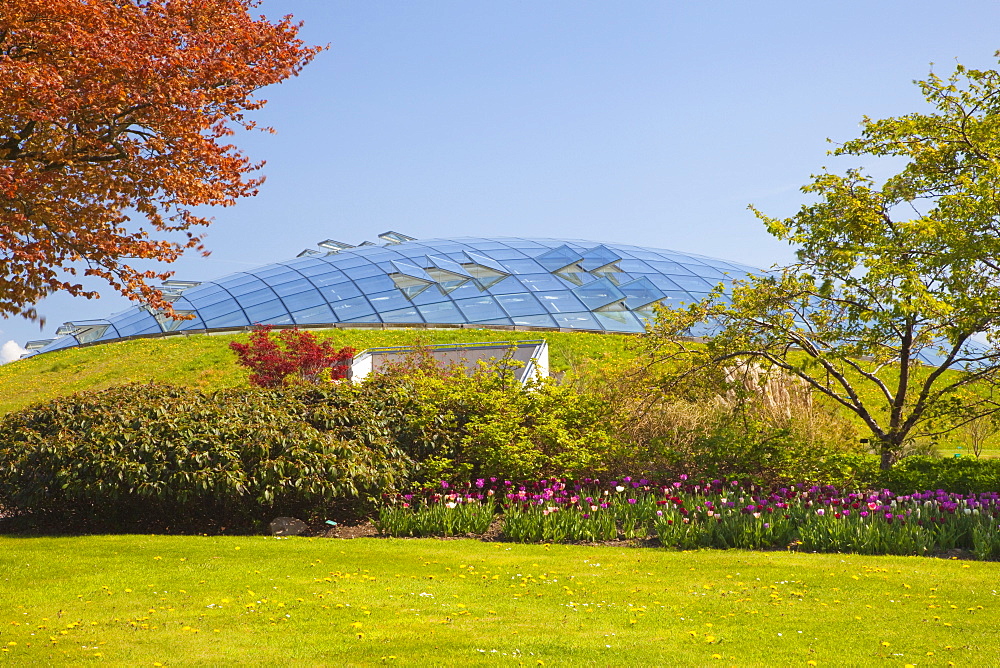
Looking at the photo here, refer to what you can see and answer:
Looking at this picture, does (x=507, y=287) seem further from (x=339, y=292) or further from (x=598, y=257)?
(x=339, y=292)

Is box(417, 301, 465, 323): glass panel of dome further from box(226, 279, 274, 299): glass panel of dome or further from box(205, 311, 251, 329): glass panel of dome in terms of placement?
box(226, 279, 274, 299): glass panel of dome

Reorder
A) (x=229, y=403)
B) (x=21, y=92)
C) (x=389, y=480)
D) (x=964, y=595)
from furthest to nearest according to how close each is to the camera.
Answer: (x=229, y=403)
(x=389, y=480)
(x=21, y=92)
(x=964, y=595)

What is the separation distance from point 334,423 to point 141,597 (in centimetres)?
468

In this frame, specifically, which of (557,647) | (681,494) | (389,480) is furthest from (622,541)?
(557,647)

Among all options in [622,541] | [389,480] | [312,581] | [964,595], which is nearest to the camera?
[964,595]

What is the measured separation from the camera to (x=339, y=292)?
2958cm

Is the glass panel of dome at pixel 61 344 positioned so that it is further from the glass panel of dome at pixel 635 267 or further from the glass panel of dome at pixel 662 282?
the glass panel of dome at pixel 662 282

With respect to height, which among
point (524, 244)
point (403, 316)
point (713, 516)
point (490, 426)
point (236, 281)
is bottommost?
point (713, 516)

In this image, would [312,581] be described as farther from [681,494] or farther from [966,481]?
[966,481]

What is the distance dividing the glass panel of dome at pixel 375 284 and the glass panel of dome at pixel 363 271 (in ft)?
1.21

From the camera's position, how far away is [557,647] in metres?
4.75

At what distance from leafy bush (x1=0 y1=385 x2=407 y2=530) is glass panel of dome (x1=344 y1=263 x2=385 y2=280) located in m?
20.7

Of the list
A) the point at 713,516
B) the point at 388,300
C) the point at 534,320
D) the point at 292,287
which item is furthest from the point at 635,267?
the point at 713,516

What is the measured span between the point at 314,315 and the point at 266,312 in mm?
2003
